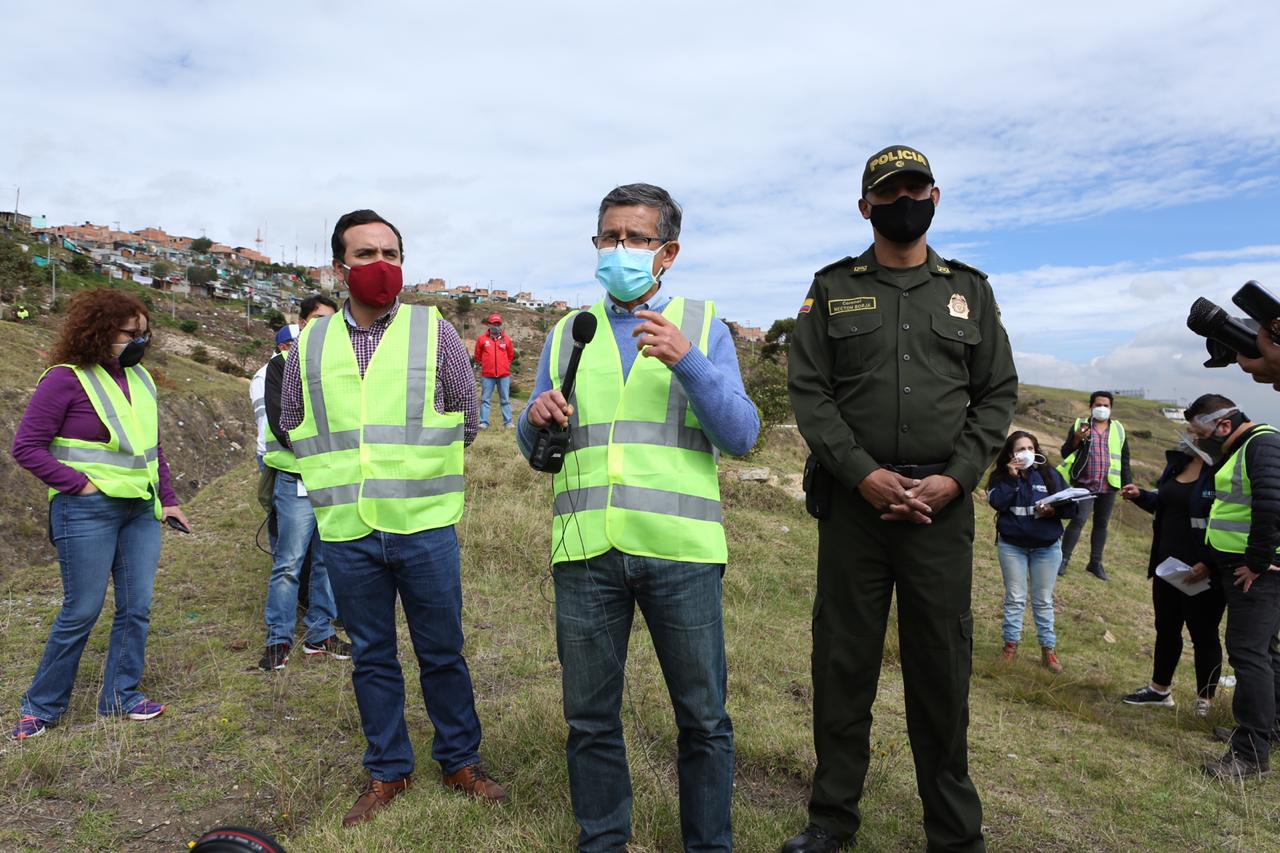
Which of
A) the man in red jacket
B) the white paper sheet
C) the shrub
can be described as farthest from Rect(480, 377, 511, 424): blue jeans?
the white paper sheet

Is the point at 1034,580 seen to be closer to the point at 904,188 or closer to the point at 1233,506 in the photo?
the point at 1233,506

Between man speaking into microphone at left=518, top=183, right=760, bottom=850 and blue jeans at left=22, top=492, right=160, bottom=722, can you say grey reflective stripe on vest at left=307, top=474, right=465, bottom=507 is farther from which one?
blue jeans at left=22, top=492, right=160, bottom=722

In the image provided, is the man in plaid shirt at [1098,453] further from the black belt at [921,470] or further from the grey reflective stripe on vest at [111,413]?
the grey reflective stripe on vest at [111,413]

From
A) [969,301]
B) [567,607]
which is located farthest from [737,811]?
[969,301]

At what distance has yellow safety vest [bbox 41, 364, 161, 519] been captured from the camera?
12.6 feet

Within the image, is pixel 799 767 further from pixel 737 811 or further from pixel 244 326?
pixel 244 326

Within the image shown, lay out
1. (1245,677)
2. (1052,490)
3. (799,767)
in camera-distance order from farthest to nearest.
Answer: (1052,490), (1245,677), (799,767)

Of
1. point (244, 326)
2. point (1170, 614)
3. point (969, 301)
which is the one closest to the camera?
point (969, 301)

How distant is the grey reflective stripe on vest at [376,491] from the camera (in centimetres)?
300

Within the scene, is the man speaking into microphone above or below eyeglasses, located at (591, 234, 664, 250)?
below

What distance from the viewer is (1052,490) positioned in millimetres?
6070

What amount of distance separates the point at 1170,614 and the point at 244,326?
48.1m

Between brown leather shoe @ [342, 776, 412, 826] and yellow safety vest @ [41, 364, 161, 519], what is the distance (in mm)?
2027

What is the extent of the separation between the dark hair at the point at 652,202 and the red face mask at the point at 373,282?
39.5 inches
